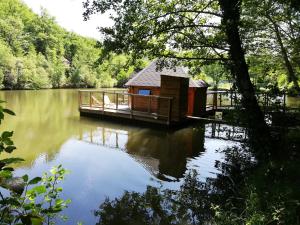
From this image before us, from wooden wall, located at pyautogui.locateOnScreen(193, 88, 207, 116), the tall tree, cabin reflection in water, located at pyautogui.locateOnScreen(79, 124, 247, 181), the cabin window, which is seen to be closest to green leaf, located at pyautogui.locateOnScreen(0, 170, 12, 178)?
the tall tree

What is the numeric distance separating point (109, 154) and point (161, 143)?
2699 millimetres

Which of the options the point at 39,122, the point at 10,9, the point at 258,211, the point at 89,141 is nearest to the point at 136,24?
the point at 258,211

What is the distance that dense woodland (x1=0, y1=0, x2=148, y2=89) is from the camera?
52188 millimetres

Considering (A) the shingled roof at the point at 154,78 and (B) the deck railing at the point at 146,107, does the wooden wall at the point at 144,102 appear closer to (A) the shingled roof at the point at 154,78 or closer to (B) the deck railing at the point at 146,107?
(B) the deck railing at the point at 146,107

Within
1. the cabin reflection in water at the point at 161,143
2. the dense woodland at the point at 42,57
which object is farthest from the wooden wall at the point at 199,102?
the dense woodland at the point at 42,57

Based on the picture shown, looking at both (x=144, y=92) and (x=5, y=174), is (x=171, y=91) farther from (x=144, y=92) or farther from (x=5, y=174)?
(x=5, y=174)

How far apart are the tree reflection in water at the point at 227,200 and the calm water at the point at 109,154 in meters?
0.51

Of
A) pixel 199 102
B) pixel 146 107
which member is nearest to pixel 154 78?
pixel 146 107

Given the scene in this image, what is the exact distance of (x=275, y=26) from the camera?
35.1 ft

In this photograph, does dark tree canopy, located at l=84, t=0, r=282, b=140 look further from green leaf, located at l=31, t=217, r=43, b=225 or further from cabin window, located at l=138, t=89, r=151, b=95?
cabin window, located at l=138, t=89, r=151, b=95

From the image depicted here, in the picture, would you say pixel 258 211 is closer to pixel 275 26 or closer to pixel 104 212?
pixel 104 212

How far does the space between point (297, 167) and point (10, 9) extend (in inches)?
3673

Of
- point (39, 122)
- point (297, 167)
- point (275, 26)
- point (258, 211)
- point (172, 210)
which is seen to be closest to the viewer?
point (258, 211)

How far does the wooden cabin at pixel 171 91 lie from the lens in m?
17.6
